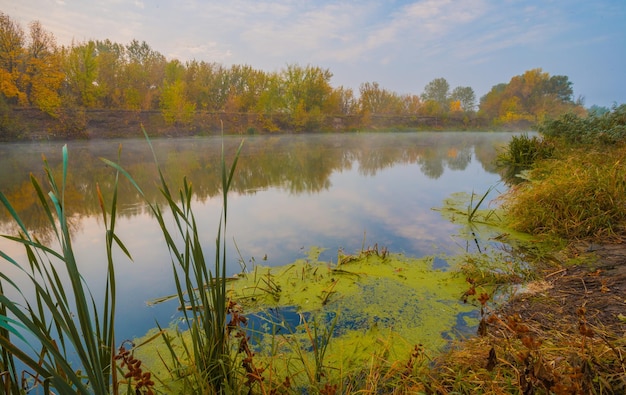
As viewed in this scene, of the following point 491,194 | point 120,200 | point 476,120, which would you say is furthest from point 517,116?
point 120,200

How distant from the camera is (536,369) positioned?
94cm

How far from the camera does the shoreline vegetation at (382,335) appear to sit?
90 cm

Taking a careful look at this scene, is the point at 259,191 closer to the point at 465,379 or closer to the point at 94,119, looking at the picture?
the point at 465,379

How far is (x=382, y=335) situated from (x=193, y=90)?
1197 inches

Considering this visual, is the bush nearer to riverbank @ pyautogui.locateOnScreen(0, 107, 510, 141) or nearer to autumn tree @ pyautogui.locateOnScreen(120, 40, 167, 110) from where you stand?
riverbank @ pyautogui.locateOnScreen(0, 107, 510, 141)

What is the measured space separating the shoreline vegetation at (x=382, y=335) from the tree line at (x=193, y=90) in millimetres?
6607

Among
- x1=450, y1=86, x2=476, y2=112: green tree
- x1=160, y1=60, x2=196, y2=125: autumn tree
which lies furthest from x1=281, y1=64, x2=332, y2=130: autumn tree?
x1=450, y1=86, x2=476, y2=112: green tree

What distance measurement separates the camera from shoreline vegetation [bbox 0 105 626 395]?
90 cm

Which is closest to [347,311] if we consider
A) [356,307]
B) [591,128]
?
[356,307]

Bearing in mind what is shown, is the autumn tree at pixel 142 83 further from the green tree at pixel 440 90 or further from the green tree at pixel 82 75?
the green tree at pixel 440 90

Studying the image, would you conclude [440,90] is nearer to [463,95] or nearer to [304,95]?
[463,95]

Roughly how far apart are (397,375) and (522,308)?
1079 millimetres

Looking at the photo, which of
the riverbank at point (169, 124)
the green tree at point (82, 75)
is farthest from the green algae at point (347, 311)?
the green tree at point (82, 75)

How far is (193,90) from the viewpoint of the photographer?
28422 mm
